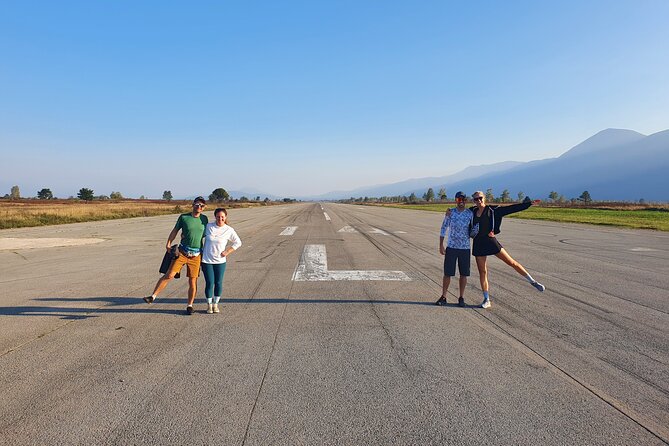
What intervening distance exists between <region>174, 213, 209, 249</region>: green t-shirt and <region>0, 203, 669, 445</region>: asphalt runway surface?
1.11 metres

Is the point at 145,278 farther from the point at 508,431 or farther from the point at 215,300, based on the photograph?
the point at 508,431

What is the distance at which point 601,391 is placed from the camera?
3340mm

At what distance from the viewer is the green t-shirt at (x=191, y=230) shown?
5.65 meters

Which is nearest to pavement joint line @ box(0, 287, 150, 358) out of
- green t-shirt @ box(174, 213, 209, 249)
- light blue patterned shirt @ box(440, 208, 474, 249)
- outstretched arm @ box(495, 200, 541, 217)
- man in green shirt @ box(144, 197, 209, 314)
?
man in green shirt @ box(144, 197, 209, 314)

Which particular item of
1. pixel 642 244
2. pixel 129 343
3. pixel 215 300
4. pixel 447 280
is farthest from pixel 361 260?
pixel 642 244

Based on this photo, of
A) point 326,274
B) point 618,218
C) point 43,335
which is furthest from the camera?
point 618,218

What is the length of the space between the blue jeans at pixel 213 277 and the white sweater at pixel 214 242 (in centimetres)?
8

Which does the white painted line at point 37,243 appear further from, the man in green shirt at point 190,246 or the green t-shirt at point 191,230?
the green t-shirt at point 191,230

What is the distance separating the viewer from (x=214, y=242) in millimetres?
5684

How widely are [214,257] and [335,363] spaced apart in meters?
2.79

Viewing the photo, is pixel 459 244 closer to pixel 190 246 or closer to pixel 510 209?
pixel 510 209

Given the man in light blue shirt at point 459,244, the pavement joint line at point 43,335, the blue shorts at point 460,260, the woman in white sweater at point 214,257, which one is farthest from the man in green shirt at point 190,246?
the blue shorts at point 460,260

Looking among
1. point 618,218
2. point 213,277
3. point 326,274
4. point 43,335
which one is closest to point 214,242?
point 213,277

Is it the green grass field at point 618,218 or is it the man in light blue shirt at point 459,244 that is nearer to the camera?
the man in light blue shirt at point 459,244
